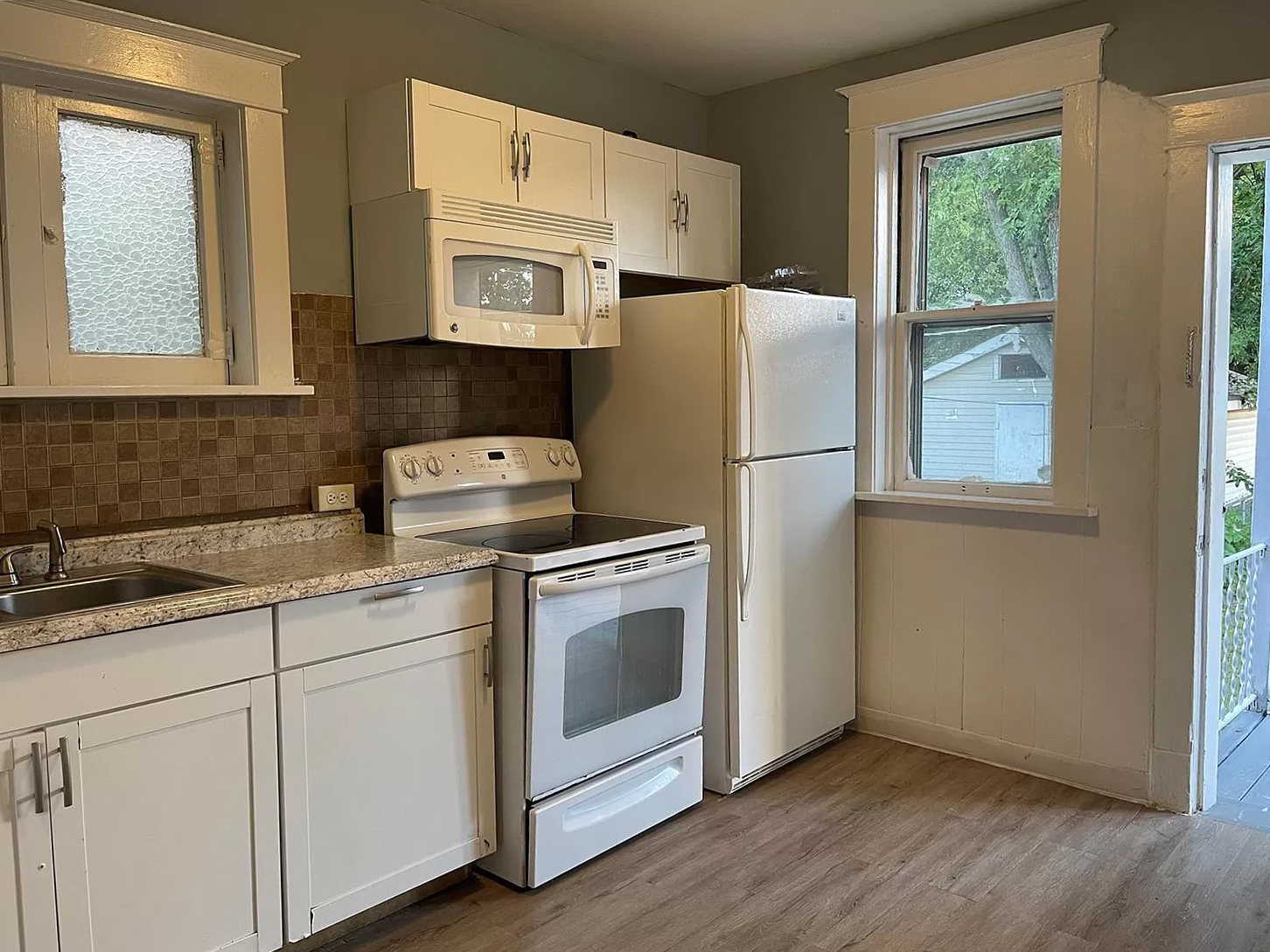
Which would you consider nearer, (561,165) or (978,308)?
(561,165)

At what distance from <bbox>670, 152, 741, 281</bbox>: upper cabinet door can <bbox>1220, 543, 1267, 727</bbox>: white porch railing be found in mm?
2209

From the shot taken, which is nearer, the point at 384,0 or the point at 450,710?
the point at 450,710

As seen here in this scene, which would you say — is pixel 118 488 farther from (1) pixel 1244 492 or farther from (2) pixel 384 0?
(1) pixel 1244 492

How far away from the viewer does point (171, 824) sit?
1.94 metres

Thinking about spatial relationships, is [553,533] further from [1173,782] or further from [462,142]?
[1173,782]

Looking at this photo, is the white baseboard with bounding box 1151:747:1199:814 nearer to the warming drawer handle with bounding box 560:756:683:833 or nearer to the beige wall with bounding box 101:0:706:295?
the warming drawer handle with bounding box 560:756:683:833

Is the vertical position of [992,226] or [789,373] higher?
[992,226]

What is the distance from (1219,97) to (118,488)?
309 centimetres

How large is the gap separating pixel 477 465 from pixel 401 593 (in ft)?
2.55

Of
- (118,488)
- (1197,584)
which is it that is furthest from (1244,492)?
(118,488)

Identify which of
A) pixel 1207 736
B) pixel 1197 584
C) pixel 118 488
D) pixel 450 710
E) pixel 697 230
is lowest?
pixel 1207 736

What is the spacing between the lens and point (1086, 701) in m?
3.13

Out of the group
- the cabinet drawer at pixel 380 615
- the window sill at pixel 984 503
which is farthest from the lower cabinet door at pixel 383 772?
the window sill at pixel 984 503

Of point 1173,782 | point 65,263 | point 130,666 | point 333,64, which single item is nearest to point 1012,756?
point 1173,782
